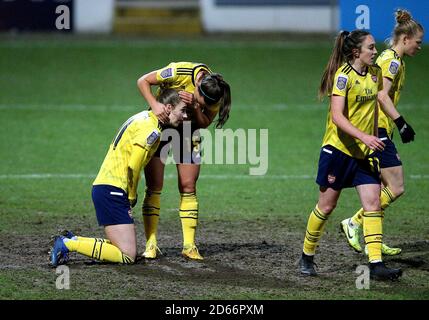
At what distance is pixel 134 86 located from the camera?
63.8 feet

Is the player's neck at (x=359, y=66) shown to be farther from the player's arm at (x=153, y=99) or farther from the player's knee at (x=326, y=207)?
the player's arm at (x=153, y=99)

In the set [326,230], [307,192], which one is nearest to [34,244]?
[326,230]

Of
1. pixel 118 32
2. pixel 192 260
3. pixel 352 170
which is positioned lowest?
pixel 192 260

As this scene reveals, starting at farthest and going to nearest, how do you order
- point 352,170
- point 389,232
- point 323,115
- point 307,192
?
point 323,115 < point 307,192 < point 389,232 < point 352,170

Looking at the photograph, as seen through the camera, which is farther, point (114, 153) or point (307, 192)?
point (307, 192)

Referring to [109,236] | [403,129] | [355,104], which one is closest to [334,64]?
[355,104]

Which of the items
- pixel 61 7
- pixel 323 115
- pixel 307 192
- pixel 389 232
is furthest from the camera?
pixel 61 7

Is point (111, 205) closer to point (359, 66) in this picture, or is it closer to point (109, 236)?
point (109, 236)

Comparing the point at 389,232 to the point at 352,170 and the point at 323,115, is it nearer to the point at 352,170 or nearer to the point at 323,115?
the point at 352,170

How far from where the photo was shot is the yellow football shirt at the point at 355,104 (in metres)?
7.86

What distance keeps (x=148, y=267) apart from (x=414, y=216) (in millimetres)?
3719

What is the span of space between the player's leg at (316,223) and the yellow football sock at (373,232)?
12.8 inches

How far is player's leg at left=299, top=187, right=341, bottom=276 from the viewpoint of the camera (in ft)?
26.4

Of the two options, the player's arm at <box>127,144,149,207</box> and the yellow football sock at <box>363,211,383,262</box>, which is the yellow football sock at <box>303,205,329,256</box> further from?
the player's arm at <box>127,144,149,207</box>
